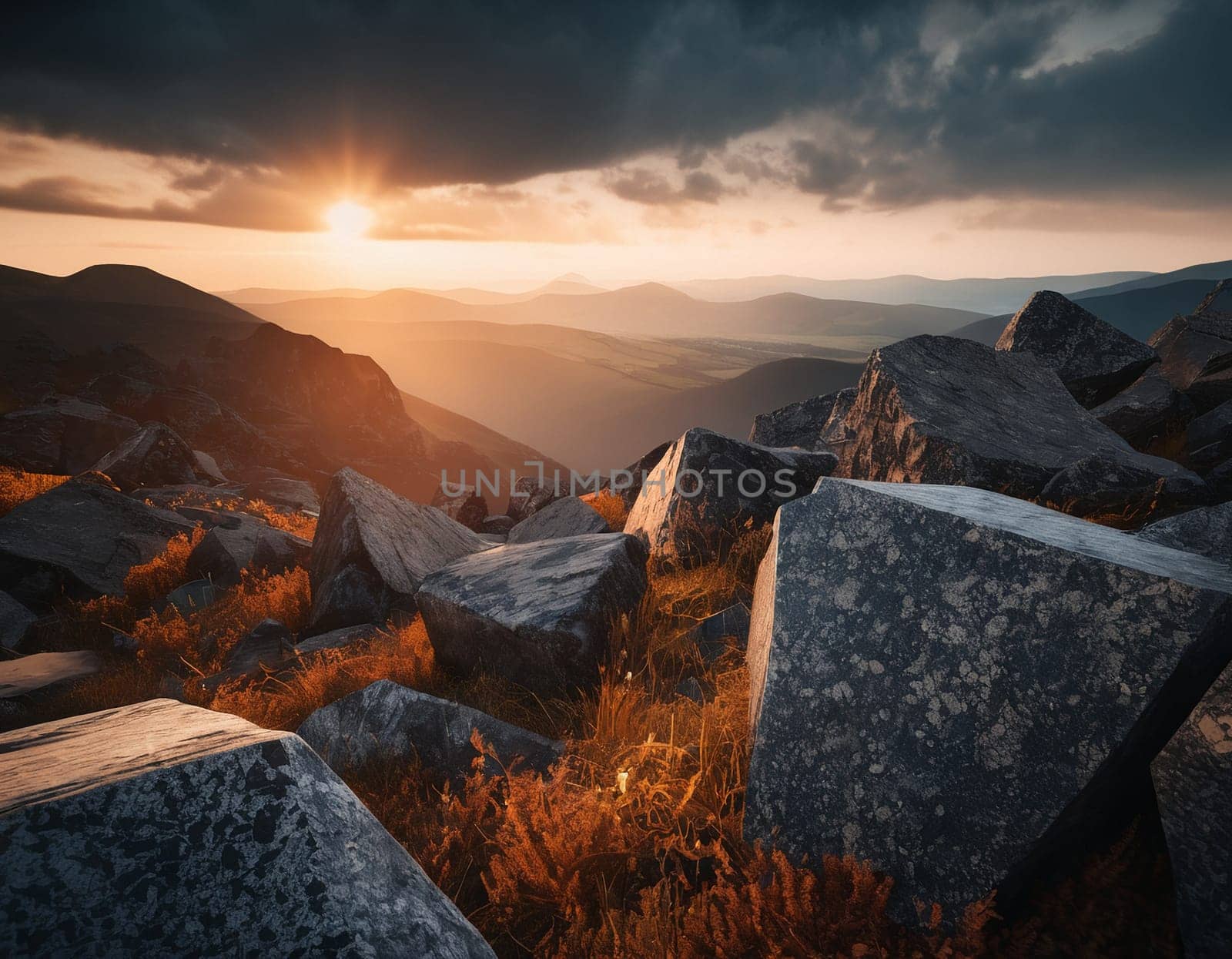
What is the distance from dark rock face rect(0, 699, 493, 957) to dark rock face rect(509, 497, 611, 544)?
273 inches

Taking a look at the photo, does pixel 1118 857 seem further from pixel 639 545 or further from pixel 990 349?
pixel 990 349

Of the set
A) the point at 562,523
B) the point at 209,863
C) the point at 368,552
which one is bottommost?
the point at 562,523

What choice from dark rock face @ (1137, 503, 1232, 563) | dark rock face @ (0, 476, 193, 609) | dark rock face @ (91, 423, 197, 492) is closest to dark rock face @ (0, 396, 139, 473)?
dark rock face @ (91, 423, 197, 492)

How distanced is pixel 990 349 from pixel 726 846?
880 centimetres

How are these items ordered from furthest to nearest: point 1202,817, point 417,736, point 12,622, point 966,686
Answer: point 12,622 < point 417,736 < point 966,686 < point 1202,817

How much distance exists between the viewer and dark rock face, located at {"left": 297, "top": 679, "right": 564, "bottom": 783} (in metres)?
3.85

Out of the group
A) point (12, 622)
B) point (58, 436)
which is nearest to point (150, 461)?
point (58, 436)

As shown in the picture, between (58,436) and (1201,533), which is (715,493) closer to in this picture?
(1201,533)

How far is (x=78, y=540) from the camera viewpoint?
9367mm

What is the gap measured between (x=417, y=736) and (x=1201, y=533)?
17.5ft

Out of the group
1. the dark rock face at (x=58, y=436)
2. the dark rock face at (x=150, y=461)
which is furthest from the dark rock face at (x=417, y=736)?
the dark rock face at (x=58, y=436)

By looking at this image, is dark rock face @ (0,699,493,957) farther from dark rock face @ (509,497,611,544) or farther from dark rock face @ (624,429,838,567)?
dark rock face @ (509,497,611,544)

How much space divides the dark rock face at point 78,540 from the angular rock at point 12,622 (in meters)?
0.59

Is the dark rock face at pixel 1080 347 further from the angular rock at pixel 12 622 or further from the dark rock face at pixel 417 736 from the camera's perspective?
the angular rock at pixel 12 622
